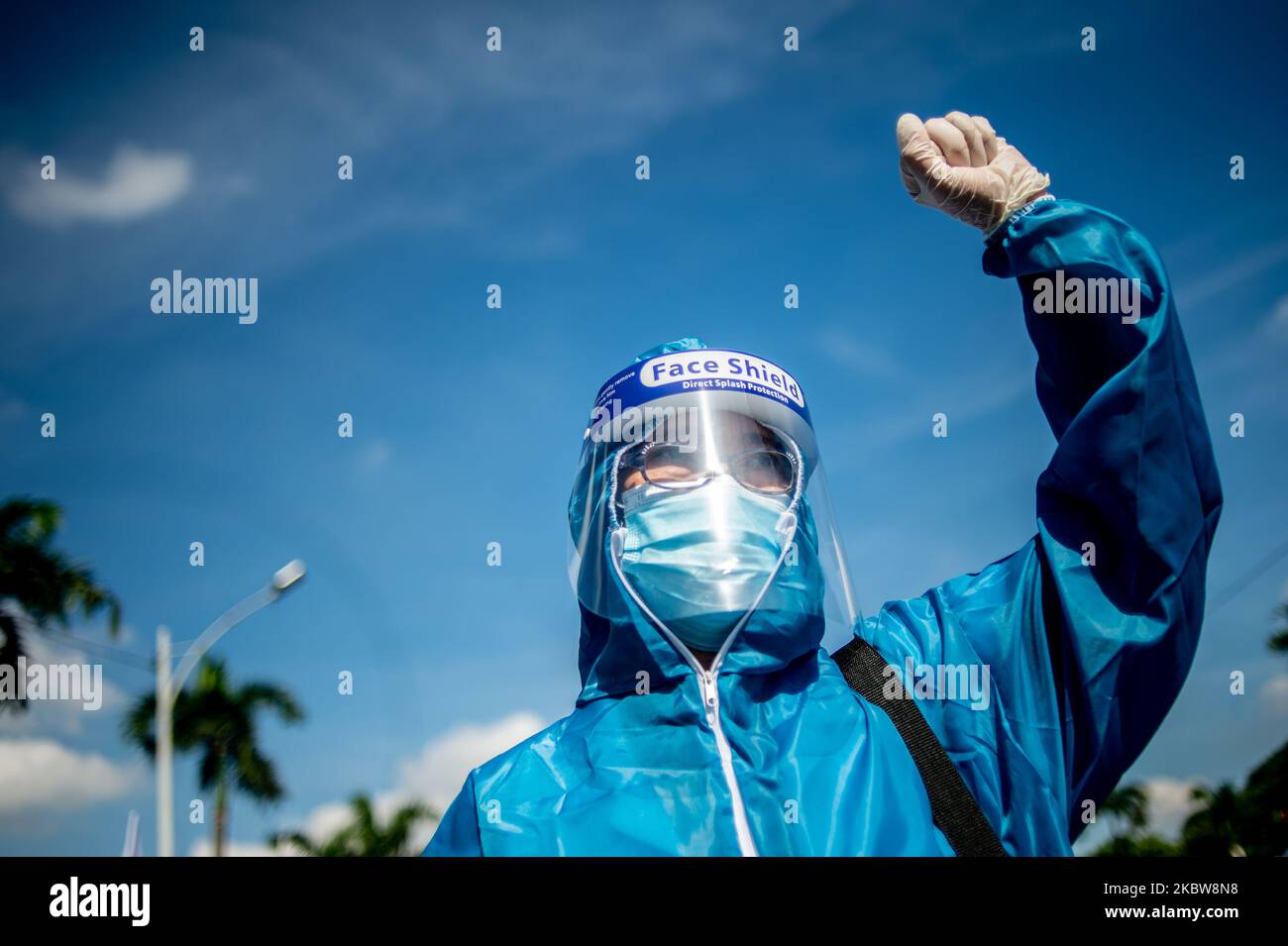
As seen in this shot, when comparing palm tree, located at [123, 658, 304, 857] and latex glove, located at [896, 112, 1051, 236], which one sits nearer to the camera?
latex glove, located at [896, 112, 1051, 236]

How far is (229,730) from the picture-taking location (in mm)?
16719

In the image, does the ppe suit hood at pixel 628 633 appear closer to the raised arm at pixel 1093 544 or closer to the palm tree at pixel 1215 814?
the raised arm at pixel 1093 544

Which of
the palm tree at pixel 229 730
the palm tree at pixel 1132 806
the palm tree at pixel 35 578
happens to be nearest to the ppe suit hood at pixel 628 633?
the palm tree at pixel 35 578

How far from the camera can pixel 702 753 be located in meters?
2.18

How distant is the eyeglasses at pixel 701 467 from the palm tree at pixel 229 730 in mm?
14943

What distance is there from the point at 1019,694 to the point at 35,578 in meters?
7.70

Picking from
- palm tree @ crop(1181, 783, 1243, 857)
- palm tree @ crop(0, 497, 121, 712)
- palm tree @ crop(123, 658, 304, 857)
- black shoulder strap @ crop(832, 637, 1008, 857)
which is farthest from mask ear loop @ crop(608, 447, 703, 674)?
palm tree @ crop(1181, 783, 1243, 857)

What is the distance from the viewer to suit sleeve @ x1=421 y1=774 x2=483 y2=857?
7.02 feet

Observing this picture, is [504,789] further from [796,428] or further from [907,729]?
[796,428]

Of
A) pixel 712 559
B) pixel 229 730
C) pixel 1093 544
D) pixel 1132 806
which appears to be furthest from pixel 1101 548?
pixel 1132 806

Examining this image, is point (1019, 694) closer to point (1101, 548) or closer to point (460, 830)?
point (1101, 548)

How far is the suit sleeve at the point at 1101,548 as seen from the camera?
218 centimetres

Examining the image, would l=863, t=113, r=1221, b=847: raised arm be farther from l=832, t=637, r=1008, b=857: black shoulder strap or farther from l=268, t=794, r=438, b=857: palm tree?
l=268, t=794, r=438, b=857: palm tree
